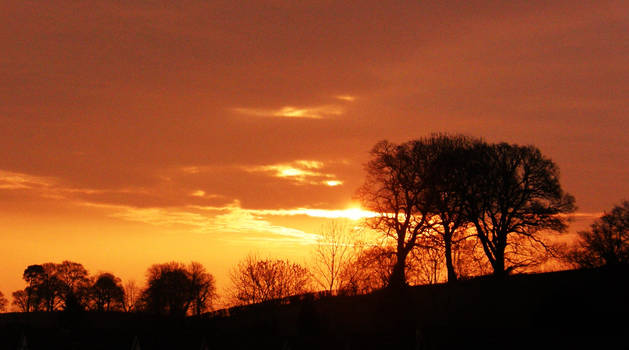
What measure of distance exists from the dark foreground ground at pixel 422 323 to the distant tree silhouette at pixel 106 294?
74104 millimetres

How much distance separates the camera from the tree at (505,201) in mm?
59906

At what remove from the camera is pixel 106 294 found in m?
140

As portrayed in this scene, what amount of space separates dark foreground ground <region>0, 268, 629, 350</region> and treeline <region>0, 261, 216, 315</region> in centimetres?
6496

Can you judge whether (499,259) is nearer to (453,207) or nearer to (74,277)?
(453,207)

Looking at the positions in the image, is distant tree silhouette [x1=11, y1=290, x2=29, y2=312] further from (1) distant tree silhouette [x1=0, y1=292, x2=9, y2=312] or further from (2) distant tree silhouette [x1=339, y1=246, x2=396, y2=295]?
(2) distant tree silhouette [x1=339, y1=246, x2=396, y2=295]

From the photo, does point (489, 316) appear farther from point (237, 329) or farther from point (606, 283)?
point (237, 329)

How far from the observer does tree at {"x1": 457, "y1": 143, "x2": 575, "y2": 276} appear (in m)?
59.9

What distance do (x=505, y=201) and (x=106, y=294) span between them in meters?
106

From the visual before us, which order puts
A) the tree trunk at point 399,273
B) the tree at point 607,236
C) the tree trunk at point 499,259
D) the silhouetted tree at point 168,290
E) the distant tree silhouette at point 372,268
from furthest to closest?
the silhouetted tree at point 168,290 → the tree at point 607,236 → the tree trunk at point 499,259 → the distant tree silhouette at point 372,268 → the tree trunk at point 399,273

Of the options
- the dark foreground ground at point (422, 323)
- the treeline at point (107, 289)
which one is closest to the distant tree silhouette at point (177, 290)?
the treeline at point (107, 289)

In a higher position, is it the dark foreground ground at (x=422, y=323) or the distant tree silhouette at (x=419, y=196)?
the distant tree silhouette at (x=419, y=196)

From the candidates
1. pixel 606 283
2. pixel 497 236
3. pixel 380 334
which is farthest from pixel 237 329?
pixel 606 283

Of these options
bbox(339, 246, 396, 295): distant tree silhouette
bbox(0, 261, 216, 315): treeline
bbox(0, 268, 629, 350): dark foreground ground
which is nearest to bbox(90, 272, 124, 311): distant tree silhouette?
bbox(0, 261, 216, 315): treeline

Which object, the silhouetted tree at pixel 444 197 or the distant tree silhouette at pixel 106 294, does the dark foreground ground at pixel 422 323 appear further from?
the distant tree silhouette at pixel 106 294
